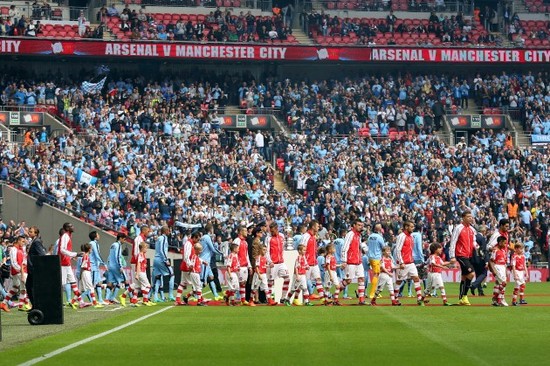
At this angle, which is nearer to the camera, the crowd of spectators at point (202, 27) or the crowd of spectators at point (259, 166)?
the crowd of spectators at point (259, 166)

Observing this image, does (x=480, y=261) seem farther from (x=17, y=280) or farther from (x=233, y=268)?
(x=17, y=280)

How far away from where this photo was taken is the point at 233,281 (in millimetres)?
29406

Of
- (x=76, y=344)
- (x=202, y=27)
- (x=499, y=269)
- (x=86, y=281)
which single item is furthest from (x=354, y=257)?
(x=202, y=27)

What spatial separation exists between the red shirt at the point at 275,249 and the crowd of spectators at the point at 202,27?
102ft

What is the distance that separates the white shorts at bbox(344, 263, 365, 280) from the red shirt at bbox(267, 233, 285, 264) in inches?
63.9

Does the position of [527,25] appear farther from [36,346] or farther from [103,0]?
[36,346]

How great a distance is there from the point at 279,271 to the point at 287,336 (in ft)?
37.1

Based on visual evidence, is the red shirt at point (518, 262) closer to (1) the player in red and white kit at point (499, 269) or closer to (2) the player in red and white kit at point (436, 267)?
(1) the player in red and white kit at point (499, 269)

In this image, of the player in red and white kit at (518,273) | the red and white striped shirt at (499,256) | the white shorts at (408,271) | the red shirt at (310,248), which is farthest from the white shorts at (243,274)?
the player in red and white kit at (518,273)

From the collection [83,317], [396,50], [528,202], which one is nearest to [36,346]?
[83,317]

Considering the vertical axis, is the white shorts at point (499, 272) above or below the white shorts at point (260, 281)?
above

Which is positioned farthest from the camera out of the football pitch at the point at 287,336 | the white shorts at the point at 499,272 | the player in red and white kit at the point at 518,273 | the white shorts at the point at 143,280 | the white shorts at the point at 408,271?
the white shorts at the point at 143,280

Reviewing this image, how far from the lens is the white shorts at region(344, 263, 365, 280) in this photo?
28981 mm

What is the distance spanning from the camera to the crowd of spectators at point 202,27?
59469 millimetres
